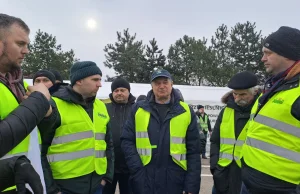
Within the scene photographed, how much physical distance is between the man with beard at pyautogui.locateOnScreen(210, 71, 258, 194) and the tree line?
35475 mm

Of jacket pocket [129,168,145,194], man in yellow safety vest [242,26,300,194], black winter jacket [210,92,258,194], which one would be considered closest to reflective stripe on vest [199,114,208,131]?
black winter jacket [210,92,258,194]

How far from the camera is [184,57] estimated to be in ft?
150

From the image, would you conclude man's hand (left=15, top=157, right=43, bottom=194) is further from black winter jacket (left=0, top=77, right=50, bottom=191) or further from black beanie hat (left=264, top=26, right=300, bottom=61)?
black beanie hat (left=264, top=26, right=300, bottom=61)

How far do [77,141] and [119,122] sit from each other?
62.6 inches

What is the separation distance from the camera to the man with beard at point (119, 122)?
4.46 metres

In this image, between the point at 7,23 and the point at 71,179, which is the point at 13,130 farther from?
the point at 71,179

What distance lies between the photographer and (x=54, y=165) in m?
3.00

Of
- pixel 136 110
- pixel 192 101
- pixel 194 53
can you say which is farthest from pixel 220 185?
pixel 194 53

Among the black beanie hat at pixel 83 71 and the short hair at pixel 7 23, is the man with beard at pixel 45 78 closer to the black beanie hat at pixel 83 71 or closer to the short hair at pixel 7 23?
the black beanie hat at pixel 83 71

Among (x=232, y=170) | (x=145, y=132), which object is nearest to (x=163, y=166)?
(x=145, y=132)

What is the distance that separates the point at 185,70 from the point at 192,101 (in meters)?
32.6

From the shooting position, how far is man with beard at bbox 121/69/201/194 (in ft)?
11.5

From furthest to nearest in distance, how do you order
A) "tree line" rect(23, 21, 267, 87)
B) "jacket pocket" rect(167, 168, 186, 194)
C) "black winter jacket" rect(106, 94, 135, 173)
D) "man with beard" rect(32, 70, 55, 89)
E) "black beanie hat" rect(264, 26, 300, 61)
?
"tree line" rect(23, 21, 267, 87), "man with beard" rect(32, 70, 55, 89), "black winter jacket" rect(106, 94, 135, 173), "jacket pocket" rect(167, 168, 186, 194), "black beanie hat" rect(264, 26, 300, 61)

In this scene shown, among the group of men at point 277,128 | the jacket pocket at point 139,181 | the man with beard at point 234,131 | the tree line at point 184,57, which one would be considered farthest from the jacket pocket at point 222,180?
the tree line at point 184,57
